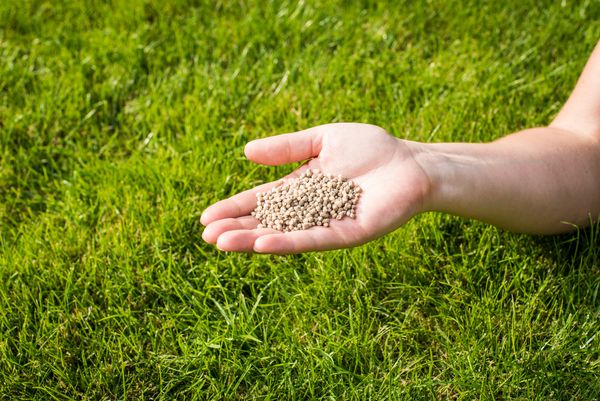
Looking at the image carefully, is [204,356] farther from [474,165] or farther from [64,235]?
[474,165]

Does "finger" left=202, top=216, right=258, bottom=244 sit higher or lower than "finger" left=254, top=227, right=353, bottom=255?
lower

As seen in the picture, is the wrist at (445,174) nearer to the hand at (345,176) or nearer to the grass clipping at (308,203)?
→ the hand at (345,176)

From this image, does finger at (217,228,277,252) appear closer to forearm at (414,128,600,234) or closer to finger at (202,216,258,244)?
finger at (202,216,258,244)

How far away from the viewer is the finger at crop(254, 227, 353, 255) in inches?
84.6

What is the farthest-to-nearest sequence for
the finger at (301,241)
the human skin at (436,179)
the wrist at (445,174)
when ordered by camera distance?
the wrist at (445,174)
the human skin at (436,179)
the finger at (301,241)

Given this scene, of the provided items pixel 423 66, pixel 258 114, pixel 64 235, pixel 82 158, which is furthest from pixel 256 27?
pixel 64 235

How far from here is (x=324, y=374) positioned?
2318mm

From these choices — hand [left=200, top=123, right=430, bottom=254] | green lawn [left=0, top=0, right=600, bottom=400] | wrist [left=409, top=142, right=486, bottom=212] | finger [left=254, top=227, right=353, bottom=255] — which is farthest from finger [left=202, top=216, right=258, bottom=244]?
wrist [left=409, top=142, right=486, bottom=212]

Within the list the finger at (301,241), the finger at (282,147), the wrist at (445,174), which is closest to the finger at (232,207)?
the finger at (282,147)

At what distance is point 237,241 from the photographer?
221 cm

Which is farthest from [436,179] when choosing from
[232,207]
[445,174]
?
[232,207]

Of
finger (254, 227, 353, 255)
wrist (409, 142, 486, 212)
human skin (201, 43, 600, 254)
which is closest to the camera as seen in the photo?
finger (254, 227, 353, 255)

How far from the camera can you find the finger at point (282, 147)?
2453 millimetres

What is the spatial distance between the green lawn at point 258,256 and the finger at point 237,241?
A: 375 millimetres
